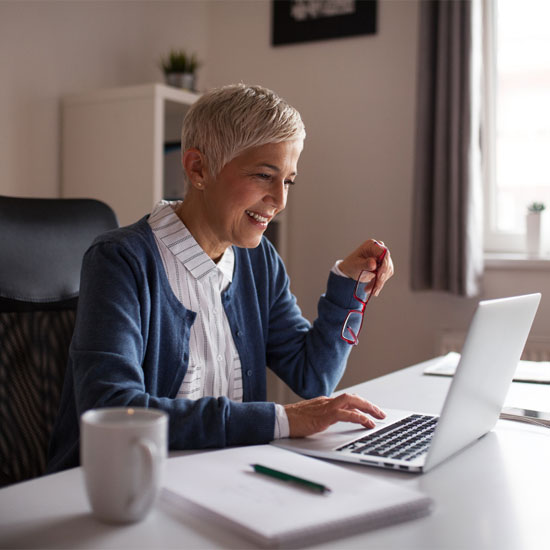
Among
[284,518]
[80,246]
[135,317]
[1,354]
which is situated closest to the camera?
[284,518]

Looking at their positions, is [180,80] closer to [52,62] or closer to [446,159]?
[52,62]

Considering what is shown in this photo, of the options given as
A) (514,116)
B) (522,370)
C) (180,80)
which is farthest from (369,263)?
(514,116)

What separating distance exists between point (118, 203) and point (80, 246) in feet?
4.24

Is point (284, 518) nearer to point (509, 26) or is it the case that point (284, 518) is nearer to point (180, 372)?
point (180, 372)

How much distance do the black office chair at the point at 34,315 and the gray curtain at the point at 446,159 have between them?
166cm

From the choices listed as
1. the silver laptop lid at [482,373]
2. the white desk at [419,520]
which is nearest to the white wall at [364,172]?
the silver laptop lid at [482,373]

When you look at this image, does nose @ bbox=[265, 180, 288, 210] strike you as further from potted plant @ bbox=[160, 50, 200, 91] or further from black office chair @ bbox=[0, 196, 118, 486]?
potted plant @ bbox=[160, 50, 200, 91]

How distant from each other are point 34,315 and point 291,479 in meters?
0.74

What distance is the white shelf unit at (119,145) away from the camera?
101 inches

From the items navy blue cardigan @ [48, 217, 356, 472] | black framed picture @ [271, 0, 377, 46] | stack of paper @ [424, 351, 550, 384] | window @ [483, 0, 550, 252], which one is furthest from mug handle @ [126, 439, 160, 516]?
black framed picture @ [271, 0, 377, 46]

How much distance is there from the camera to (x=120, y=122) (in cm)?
262

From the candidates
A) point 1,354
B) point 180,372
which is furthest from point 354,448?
point 1,354

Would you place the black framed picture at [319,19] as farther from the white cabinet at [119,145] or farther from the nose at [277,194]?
the nose at [277,194]

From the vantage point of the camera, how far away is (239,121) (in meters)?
1.22
